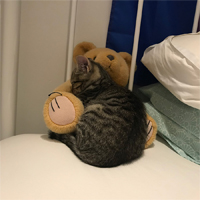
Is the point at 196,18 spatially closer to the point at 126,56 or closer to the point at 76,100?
the point at 126,56

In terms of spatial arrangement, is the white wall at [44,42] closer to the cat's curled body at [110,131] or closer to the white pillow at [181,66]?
the cat's curled body at [110,131]

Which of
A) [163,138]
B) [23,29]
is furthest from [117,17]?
[163,138]

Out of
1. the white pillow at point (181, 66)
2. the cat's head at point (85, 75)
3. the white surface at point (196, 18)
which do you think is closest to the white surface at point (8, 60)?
the cat's head at point (85, 75)

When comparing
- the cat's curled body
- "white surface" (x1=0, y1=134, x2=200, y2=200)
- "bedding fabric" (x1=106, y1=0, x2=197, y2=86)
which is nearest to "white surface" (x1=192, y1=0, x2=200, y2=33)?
"bedding fabric" (x1=106, y1=0, x2=197, y2=86)

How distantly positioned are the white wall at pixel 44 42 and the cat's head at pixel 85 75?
0.17m

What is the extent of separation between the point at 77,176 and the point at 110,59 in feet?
1.74

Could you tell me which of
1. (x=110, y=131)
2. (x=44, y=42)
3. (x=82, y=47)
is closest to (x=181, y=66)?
(x=110, y=131)

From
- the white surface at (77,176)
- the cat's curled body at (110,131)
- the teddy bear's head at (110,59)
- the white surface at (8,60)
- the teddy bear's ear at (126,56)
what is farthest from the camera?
the teddy bear's ear at (126,56)

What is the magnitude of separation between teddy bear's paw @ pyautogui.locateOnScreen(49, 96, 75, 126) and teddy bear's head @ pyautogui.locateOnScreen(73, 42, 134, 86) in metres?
0.27

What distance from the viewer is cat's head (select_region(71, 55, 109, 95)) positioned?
2.85 ft

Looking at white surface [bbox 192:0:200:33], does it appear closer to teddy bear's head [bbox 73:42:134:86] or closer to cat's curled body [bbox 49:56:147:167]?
teddy bear's head [bbox 73:42:134:86]

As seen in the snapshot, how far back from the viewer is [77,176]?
0.57 m

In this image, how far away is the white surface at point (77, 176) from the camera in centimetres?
51

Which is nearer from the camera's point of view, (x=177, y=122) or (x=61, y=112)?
(x=61, y=112)
